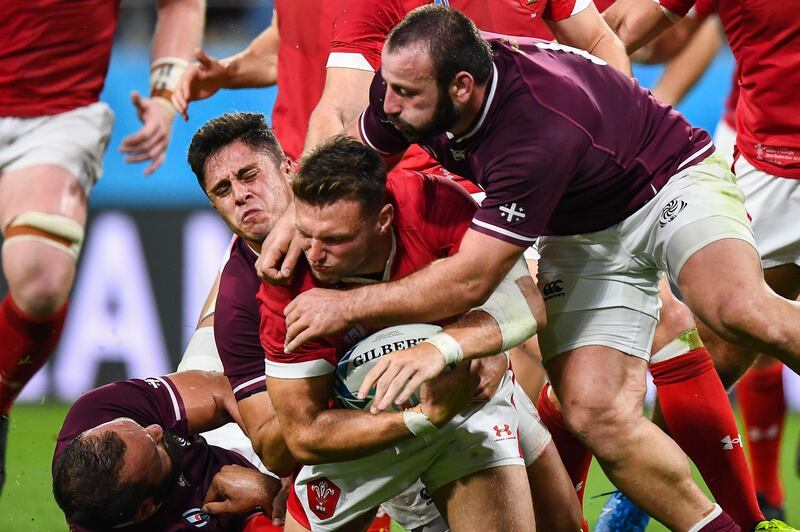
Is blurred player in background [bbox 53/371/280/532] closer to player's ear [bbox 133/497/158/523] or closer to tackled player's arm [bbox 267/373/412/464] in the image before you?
player's ear [bbox 133/497/158/523]

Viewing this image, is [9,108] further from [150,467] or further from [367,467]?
[367,467]

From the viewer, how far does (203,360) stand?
4715 millimetres

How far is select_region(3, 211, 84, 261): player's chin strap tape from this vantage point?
19.1 ft

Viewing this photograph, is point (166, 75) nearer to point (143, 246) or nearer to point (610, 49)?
point (143, 246)

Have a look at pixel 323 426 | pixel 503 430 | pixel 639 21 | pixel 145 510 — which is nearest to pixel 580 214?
pixel 503 430

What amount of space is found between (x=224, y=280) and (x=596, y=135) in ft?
4.32

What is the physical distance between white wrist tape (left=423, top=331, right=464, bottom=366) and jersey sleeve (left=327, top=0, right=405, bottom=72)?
149cm

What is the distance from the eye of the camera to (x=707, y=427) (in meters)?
4.04

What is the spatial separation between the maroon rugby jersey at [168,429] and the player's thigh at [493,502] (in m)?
0.91

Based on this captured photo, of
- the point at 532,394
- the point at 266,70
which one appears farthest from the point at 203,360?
the point at 266,70

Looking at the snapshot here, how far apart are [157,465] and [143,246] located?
112 inches

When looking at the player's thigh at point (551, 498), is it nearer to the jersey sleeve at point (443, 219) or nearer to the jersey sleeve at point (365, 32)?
the jersey sleeve at point (443, 219)

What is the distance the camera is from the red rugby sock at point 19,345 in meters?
5.80

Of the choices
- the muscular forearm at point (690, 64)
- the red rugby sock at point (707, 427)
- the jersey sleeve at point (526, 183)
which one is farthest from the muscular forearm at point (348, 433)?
the muscular forearm at point (690, 64)
